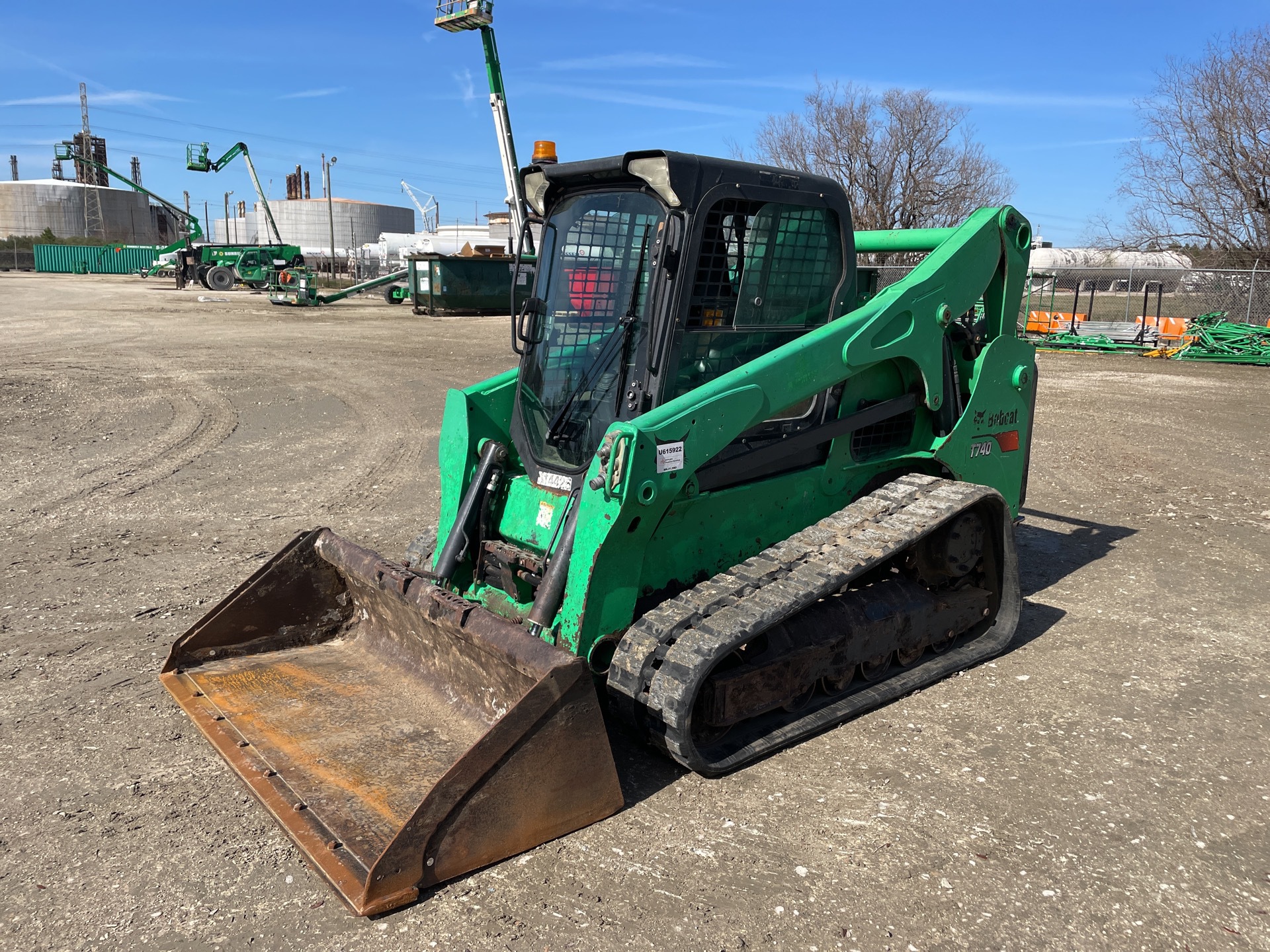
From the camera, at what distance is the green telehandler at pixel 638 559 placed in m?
3.48

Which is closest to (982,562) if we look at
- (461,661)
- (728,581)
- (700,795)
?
(728,581)

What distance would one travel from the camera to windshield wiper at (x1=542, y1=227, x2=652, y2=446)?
171 inches

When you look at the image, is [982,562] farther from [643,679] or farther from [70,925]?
[70,925]

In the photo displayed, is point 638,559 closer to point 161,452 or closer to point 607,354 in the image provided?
point 607,354

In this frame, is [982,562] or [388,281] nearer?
[982,562]

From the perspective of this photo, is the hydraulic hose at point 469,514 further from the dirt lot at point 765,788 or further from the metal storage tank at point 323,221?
the metal storage tank at point 323,221

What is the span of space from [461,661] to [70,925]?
1610mm

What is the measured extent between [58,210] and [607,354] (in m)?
83.0

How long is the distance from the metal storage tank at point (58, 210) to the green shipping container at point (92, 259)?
579 inches

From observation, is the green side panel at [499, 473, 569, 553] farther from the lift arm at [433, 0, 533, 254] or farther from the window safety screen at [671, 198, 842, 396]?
the lift arm at [433, 0, 533, 254]

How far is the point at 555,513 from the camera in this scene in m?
4.37

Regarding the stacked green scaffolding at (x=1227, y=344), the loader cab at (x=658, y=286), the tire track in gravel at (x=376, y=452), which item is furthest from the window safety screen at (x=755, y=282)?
the stacked green scaffolding at (x=1227, y=344)

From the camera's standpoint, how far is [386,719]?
410 centimetres

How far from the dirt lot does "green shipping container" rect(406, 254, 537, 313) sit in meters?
19.4
